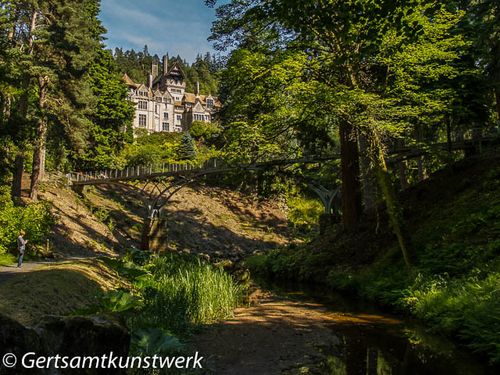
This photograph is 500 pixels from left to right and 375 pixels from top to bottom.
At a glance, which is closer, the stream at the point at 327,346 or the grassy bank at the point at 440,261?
the stream at the point at 327,346

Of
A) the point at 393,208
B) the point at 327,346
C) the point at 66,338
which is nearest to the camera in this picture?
the point at 66,338

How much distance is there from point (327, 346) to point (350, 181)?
35.7ft

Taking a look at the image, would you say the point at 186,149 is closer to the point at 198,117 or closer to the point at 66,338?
the point at 198,117

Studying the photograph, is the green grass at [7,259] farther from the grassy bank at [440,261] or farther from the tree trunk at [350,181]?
the tree trunk at [350,181]

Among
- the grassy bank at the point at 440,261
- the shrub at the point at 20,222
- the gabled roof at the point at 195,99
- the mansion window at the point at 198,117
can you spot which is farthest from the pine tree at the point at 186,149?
the gabled roof at the point at 195,99

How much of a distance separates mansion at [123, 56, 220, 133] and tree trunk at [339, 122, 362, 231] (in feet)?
194

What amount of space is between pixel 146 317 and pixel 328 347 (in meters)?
3.33

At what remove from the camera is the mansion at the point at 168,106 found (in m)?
80.9

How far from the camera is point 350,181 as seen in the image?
56.9 ft

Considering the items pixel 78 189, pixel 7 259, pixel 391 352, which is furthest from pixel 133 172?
pixel 391 352

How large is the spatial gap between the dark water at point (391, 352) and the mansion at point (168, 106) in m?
68.2

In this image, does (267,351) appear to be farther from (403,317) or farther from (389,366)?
(403,317)

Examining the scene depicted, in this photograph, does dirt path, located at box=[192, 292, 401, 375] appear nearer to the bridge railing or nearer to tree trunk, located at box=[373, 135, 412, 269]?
tree trunk, located at box=[373, 135, 412, 269]

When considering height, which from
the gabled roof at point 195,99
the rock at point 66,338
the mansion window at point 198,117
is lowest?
the rock at point 66,338
